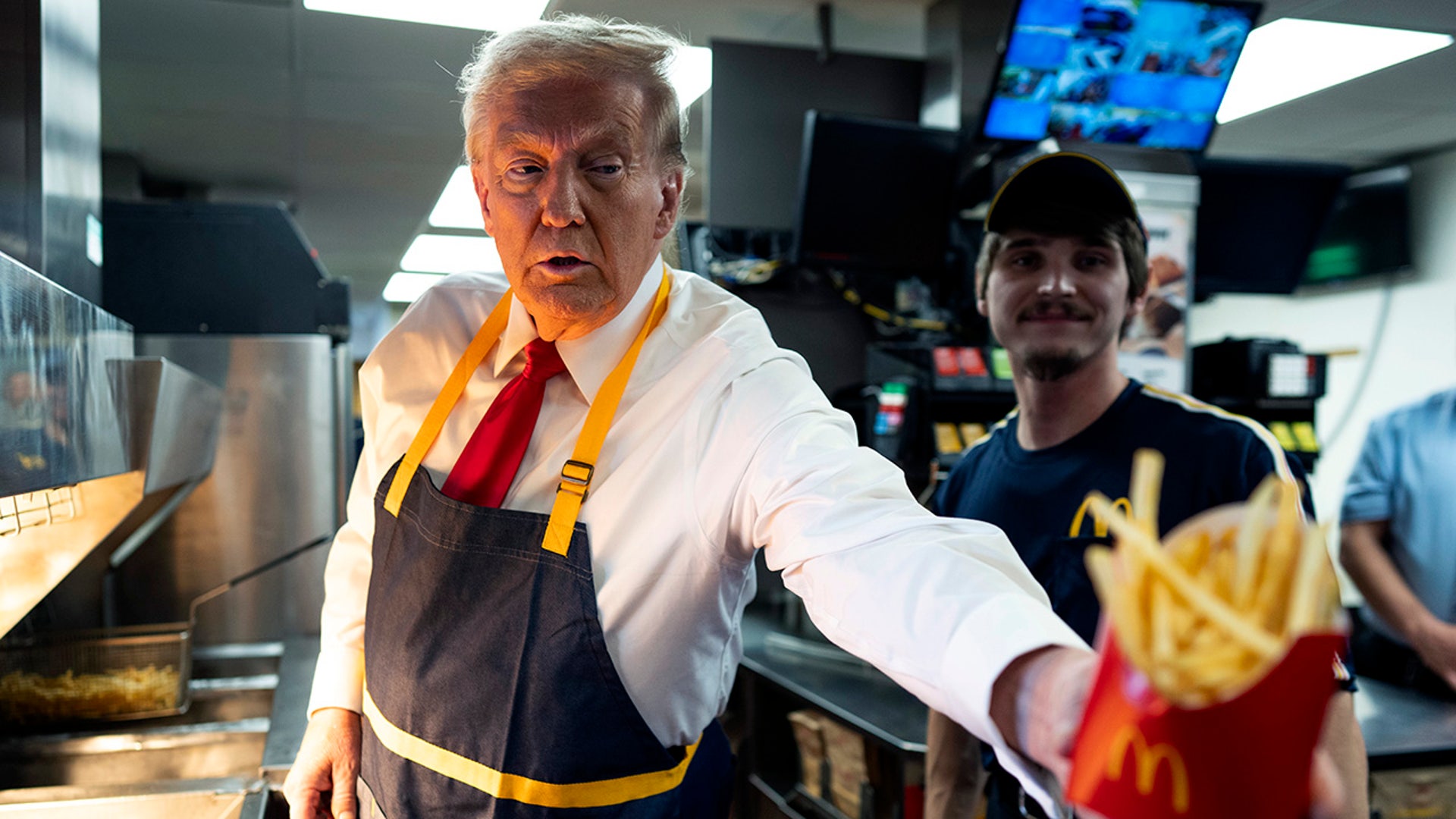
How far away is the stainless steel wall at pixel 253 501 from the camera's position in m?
2.89

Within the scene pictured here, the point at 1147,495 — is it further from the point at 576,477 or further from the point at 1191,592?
the point at 576,477

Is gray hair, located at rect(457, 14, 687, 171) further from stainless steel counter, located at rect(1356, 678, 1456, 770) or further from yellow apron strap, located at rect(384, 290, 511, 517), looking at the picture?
stainless steel counter, located at rect(1356, 678, 1456, 770)

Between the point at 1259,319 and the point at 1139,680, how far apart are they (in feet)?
26.5

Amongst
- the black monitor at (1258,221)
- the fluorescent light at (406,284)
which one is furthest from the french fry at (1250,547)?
the fluorescent light at (406,284)

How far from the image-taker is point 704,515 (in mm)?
1060

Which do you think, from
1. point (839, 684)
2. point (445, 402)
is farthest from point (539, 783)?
point (839, 684)

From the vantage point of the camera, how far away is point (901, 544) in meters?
0.76

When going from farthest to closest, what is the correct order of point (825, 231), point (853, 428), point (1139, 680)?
point (825, 231) < point (853, 428) < point (1139, 680)

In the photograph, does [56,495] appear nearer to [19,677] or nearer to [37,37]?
[37,37]

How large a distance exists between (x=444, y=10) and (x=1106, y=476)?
3305 millimetres

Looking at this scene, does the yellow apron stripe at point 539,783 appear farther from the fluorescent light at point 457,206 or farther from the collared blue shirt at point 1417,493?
the fluorescent light at point 457,206

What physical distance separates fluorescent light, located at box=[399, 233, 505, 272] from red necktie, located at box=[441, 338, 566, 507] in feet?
23.2

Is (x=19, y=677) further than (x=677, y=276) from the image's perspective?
Yes

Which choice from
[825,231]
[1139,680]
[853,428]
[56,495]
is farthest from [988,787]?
[825,231]
